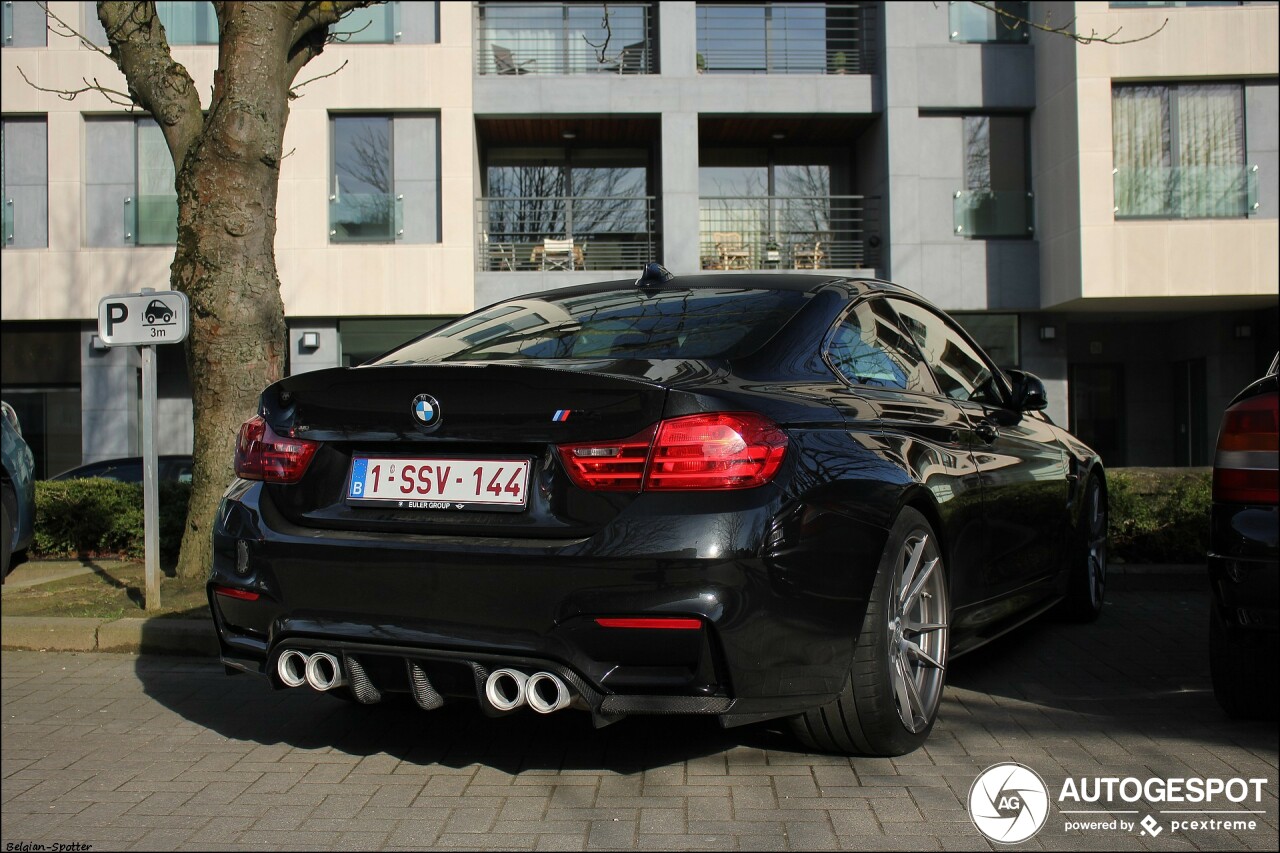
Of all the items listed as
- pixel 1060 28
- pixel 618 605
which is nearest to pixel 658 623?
pixel 618 605

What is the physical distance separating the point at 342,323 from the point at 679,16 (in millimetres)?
7774

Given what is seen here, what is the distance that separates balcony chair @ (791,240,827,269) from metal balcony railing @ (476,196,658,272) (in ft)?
8.09

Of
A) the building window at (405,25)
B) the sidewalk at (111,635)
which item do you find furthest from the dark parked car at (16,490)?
the building window at (405,25)

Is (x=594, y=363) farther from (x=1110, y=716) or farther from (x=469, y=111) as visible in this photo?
(x=469, y=111)

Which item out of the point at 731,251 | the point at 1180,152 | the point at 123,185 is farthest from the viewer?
the point at 731,251

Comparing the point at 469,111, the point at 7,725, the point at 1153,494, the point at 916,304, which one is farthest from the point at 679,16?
the point at 7,725

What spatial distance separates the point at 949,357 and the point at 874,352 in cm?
86

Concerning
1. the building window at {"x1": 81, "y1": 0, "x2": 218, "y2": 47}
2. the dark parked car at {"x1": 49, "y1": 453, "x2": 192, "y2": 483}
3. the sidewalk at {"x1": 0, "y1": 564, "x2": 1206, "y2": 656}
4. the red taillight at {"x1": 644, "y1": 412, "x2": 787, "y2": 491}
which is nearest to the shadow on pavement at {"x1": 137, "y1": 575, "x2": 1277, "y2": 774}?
the sidewalk at {"x1": 0, "y1": 564, "x2": 1206, "y2": 656}

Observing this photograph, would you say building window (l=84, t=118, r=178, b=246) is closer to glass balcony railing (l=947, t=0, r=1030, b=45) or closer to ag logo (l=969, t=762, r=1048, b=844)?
glass balcony railing (l=947, t=0, r=1030, b=45)

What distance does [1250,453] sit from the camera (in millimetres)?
3648

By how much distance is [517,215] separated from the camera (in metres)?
21.2

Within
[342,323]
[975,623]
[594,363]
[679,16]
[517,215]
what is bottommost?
[975,623]

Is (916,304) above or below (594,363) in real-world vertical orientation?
above

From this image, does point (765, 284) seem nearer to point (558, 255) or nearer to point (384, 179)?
point (558, 255)
